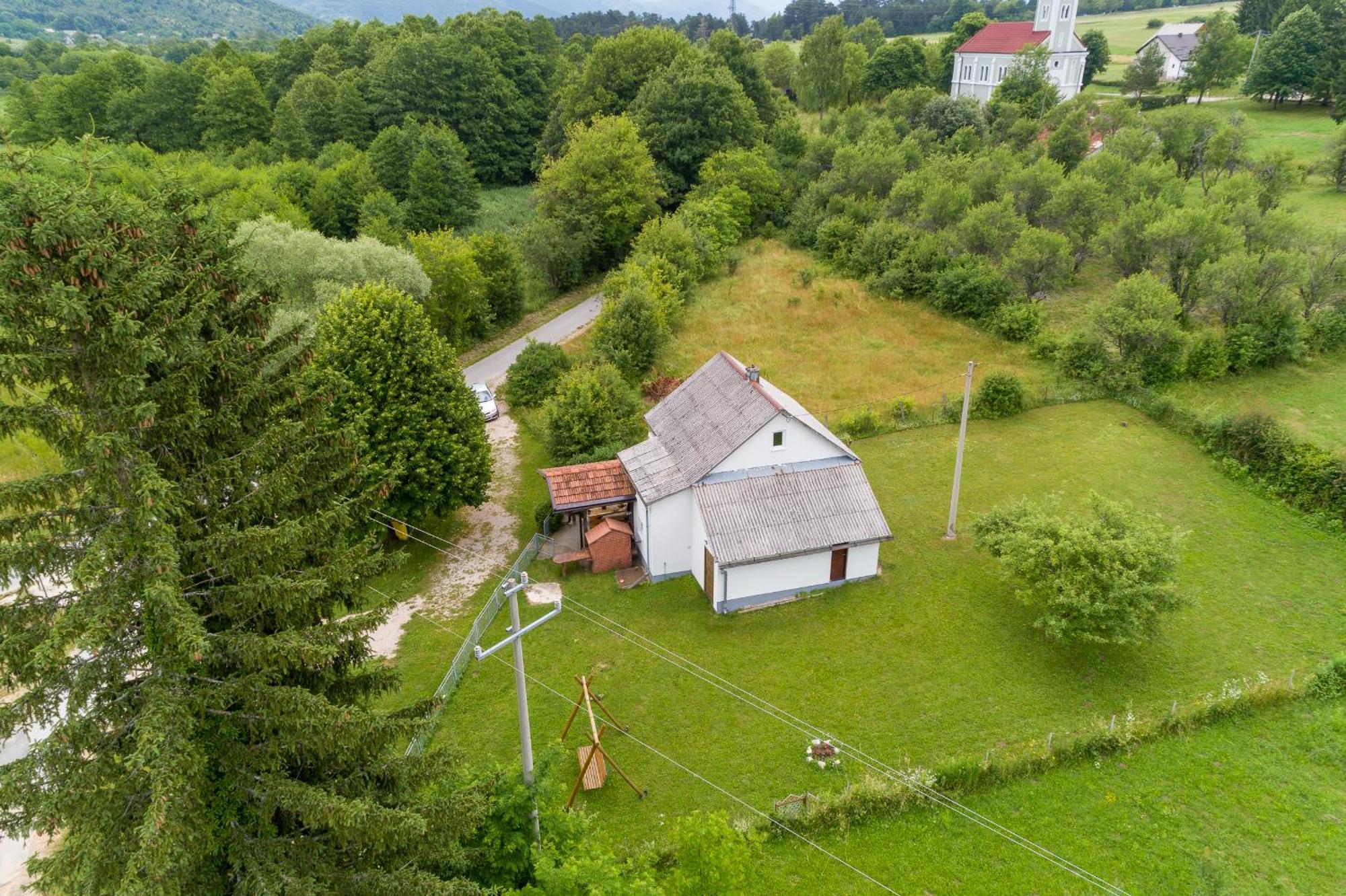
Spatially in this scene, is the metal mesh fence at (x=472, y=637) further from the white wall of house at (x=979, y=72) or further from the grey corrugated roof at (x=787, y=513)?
the white wall of house at (x=979, y=72)

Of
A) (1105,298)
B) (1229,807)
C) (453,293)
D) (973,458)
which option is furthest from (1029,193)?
(1229,807)

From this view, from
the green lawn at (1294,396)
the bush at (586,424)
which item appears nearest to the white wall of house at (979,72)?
the green lawn at (1294,396)

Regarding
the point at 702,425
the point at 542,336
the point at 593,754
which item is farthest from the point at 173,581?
the point at 542,336

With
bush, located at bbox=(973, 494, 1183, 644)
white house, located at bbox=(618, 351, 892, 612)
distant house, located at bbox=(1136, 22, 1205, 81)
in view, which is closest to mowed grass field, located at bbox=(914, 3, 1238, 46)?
distant house, located at bbox=(1136, 22, 1205, 81)

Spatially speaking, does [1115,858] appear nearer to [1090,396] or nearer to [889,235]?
[1090,396]

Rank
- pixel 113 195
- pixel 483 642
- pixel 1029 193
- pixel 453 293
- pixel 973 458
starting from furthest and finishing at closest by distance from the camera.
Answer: pixel 1029 193, pixel 453 293, pixel 973 458, pixel 483 642, pixel 113 195

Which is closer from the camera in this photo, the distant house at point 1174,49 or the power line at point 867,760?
the power line at point 867,760

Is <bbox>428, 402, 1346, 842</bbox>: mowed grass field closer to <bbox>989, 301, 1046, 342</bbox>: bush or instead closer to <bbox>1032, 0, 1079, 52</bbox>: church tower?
<bbox>989, 301, 1046, 342</bbox>: bush
